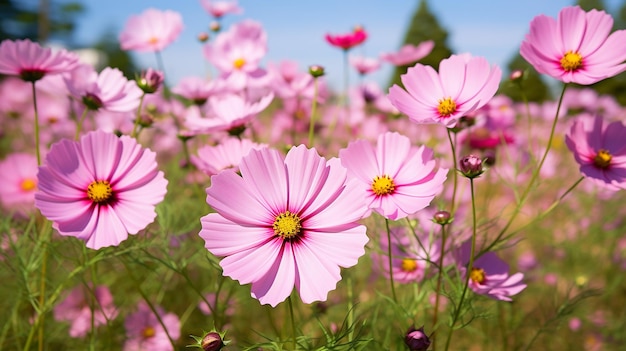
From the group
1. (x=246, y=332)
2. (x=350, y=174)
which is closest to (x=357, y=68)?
(x=246, y=332)

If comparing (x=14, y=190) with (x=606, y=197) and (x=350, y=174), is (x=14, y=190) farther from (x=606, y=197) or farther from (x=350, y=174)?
(x=606, y=197)

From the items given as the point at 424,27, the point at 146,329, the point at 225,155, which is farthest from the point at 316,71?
the point at 424,27

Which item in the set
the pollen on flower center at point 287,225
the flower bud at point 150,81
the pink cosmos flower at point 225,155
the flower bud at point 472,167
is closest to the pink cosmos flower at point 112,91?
the flower bud at point 150,81

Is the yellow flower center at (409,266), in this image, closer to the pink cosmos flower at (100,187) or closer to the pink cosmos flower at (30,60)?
the pink cosmos flower at (100,187)

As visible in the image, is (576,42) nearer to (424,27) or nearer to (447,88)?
(447,88)

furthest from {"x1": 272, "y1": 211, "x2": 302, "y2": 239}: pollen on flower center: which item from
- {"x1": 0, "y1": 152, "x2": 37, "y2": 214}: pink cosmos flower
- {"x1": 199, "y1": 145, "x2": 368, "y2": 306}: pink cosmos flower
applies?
{"x1": 0, "y1": 152, "x2": 37, "y2": 214}: pink cosmos flower

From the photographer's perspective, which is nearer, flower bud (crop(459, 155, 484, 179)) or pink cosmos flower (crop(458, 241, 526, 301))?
flower bud (crop(459, 155, 484, 179))

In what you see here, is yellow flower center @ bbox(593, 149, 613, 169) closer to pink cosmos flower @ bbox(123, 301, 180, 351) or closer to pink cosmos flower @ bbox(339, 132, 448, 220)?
pink cosmos flower @ bbox(339, 132, 448, 220)
